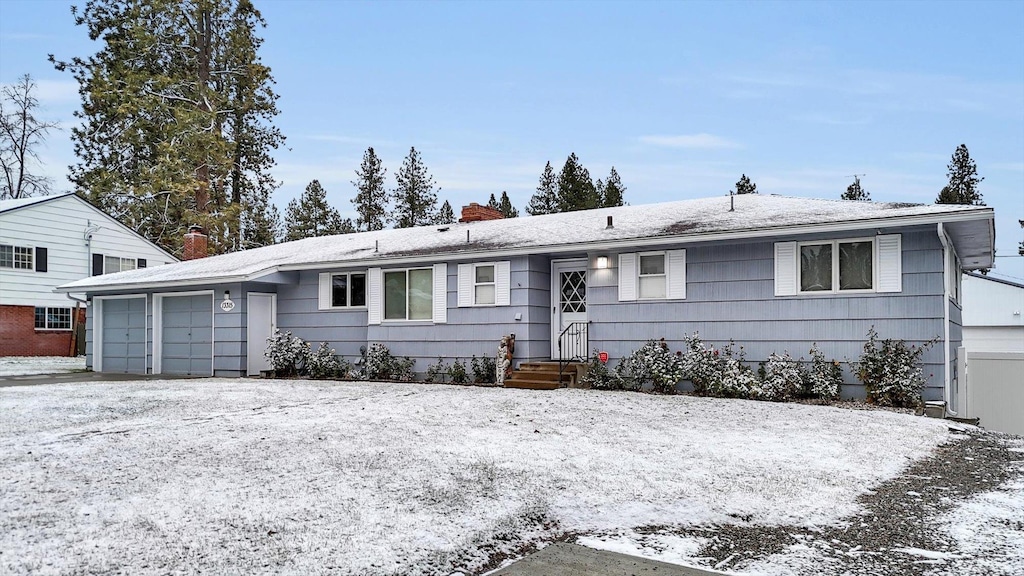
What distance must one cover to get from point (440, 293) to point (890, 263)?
27.5ft

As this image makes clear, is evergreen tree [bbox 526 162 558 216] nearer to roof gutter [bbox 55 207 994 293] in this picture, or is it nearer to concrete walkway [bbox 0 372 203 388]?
roof gutter [bbox 55 207 994 293]

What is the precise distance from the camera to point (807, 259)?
37.3ft

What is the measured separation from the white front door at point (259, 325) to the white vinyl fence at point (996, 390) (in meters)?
14.6

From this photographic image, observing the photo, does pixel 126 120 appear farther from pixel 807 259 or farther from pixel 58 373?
pixel 807 259

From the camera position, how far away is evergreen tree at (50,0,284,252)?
28.5m

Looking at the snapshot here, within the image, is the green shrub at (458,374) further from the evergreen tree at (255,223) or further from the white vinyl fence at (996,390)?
the evergreen tree at (255,223)

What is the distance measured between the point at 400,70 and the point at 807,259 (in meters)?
16.6

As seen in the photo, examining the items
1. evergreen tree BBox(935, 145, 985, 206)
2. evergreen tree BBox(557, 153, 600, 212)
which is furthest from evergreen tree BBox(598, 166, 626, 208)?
evergreen tree BBox(935, 145, 985, 206)

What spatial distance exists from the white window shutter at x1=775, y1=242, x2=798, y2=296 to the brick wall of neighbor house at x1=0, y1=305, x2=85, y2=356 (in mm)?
23867

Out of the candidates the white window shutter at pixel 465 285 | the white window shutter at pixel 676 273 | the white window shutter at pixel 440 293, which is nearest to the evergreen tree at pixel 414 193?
the white window shutter at pixel 440 293

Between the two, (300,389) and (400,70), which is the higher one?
(400,70)

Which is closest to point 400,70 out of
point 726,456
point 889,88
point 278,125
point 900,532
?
point 278,125

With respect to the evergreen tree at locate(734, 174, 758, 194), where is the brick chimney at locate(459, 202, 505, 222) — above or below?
below

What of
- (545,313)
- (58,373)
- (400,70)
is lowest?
(58,373)
